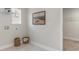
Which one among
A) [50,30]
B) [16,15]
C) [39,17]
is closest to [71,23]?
[50,30]

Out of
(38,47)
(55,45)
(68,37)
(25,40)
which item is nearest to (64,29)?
(68,37)

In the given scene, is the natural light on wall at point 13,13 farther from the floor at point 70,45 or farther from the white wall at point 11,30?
the floor at point 70,45

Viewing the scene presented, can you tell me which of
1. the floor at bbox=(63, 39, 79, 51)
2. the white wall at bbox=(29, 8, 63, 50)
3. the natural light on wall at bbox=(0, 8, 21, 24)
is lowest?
the floor at bbox=(63, 39, 79, 51)

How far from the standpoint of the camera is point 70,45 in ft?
3.53

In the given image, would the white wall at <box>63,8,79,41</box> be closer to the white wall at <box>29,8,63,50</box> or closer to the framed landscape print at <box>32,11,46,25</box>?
the white wall at <box>29,8,63,50</box>

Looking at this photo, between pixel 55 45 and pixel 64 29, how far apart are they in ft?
0.70

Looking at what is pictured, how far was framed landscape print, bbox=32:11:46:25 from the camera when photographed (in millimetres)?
Result: 1063

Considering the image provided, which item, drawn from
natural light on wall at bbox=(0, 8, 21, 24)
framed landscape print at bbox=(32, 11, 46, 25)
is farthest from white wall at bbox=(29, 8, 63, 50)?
natural light on wall at bbox=(0, 8, 21, 24)

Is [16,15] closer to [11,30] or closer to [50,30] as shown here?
[11,30]

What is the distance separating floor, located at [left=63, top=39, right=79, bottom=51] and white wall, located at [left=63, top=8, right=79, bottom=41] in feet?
0.15

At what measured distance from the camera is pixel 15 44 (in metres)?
1.08

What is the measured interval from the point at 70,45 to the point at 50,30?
0.30 meters

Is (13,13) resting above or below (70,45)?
above
